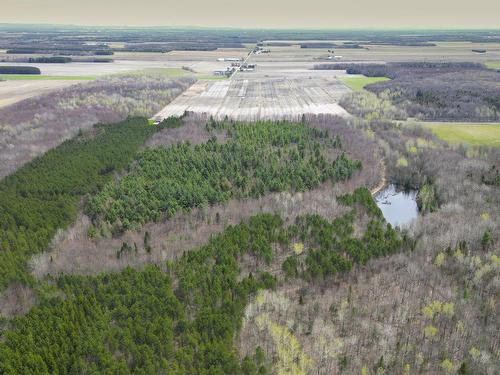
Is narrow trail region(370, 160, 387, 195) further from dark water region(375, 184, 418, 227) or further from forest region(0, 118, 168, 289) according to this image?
forest region(0, 118, 168, 289)

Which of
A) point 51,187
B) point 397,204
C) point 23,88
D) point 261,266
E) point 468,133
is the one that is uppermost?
point 23,88

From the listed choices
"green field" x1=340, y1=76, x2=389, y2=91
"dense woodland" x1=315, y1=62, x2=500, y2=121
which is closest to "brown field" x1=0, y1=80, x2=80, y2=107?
"green field" x1=340, y1=76, x2=389, y2=91

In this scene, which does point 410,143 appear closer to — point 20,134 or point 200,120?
point 200,120

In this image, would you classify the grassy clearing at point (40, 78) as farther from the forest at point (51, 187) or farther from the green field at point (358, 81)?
the green field at point (358, 81)

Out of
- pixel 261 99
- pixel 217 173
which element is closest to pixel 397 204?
pixel 217 173

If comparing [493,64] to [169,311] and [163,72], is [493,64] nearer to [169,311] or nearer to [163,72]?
[163,72]

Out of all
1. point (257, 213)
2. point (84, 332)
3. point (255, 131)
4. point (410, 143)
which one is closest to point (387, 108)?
point (410, 143)
